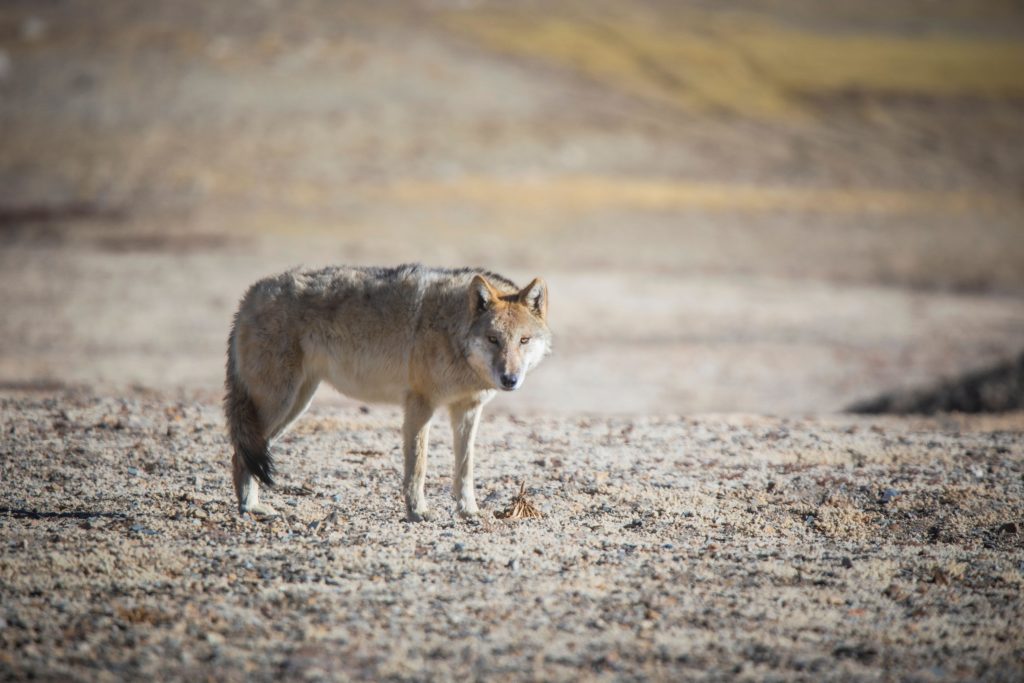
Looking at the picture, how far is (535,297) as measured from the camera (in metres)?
7.51

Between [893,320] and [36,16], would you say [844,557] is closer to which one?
[893,320]

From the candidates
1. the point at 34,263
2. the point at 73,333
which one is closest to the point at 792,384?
the point at 73,333

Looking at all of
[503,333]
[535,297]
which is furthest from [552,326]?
[503,333]

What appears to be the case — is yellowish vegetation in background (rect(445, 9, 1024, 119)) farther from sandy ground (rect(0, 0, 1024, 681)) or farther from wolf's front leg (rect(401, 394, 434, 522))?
wolf's front leg (rect(401, 394, 434, 522))

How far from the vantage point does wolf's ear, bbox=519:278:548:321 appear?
7418 millimetres

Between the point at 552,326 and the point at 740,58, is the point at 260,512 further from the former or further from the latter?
the point at 740,58

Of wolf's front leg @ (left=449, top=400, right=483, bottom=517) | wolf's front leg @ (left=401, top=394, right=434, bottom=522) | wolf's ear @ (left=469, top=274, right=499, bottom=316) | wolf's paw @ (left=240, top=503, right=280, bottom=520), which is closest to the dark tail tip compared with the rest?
wolf's paw @ (left=240, top=503, right=280, bottom=520)

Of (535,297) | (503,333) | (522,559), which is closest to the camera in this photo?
(522,559)

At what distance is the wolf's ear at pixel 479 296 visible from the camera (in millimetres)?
7125

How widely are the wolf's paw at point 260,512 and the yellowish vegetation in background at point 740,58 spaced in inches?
1417

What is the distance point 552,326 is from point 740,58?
32.4 m

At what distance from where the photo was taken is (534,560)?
21.9 ft

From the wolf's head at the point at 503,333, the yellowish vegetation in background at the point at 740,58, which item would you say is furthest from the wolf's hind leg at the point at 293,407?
the yellowish vegetation in background at the point at 740,58

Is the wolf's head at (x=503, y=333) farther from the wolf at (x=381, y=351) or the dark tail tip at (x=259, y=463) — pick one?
the dark tail tip at (x=259, y=463)
